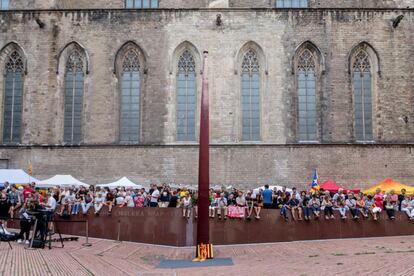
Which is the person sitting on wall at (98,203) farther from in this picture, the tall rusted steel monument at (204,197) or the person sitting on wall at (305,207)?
the person sitting on wall at (305,207)

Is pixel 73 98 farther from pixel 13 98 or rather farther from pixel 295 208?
pixel 295 208

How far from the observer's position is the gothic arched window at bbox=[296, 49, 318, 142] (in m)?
31.4

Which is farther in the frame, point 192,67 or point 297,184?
point 192,67

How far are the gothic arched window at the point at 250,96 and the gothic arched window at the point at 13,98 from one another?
12.9 meters

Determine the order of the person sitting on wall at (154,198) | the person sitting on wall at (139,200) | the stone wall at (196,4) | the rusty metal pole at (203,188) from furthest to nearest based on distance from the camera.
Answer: the stone wall at (196,4) < the person sitting on wall at (139,200) < the person sitting on wall at (154,198) < the rusty metal pole at (203,188)

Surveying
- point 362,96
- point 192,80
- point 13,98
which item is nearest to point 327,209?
point 362,96

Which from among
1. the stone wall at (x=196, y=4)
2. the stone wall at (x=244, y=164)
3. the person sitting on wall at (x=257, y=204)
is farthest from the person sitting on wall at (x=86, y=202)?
the stone wall at (x=196, y=4)

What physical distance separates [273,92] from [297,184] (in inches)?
214

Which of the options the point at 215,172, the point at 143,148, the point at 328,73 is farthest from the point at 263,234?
the point at 328,73

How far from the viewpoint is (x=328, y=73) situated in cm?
3147

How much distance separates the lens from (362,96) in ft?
104

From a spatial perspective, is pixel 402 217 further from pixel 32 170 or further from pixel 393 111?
pixel 32 170

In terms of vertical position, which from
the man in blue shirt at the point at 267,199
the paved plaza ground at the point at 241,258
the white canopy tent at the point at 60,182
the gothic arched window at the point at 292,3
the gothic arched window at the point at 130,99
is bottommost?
the paved plaza ground at the point at 241,258

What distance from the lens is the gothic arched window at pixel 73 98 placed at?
104ft
